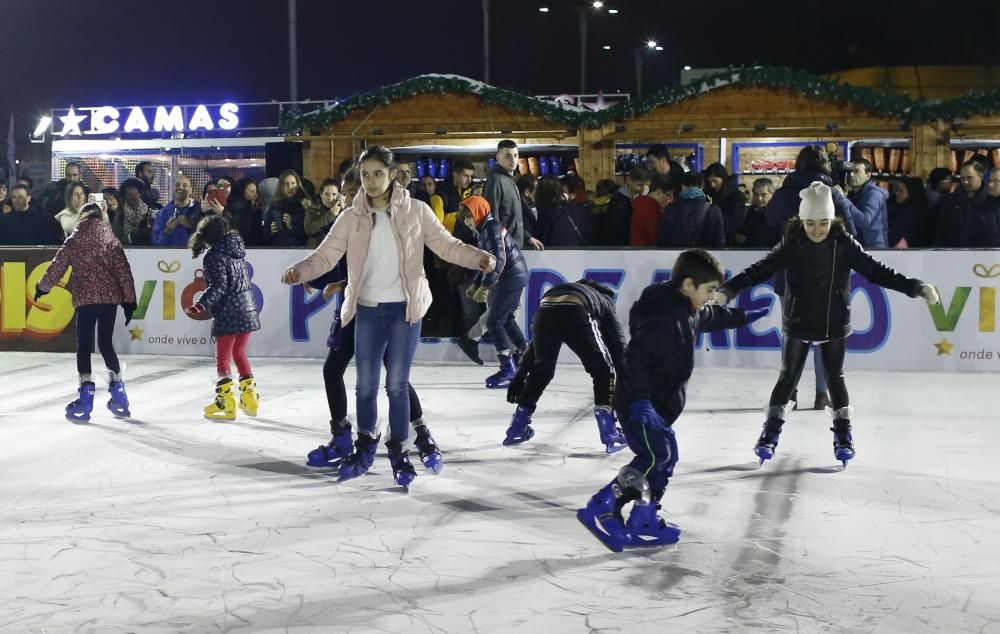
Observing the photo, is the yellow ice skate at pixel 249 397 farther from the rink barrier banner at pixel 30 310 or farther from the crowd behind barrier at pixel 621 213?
the rink barrier banner at pixel 30 310

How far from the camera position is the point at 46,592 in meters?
4.11

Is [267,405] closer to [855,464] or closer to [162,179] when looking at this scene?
[855,464]

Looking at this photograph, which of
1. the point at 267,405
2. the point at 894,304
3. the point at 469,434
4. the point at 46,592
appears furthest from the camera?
the point at 894,304

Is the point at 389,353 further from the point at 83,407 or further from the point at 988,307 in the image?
the point at 988,307

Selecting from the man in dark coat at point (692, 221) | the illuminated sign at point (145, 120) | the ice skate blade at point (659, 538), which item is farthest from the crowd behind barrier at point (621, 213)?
the illuminated sign at point (145, 120)

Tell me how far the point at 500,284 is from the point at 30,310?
16.7ft

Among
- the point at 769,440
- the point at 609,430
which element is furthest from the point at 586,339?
the point at 769,440

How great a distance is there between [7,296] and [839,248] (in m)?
8.20

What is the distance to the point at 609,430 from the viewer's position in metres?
6.69

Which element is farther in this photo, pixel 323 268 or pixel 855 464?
pixel 855 464

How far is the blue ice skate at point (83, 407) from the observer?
7848 mm

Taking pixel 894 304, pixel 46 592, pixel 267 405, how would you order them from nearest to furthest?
pixel 46 592
pixel 267 405
pixel 894 304

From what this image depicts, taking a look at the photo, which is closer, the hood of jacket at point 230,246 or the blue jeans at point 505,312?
the hood of jacket at point 230,246

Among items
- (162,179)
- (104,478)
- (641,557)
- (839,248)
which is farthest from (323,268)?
(162,179)
